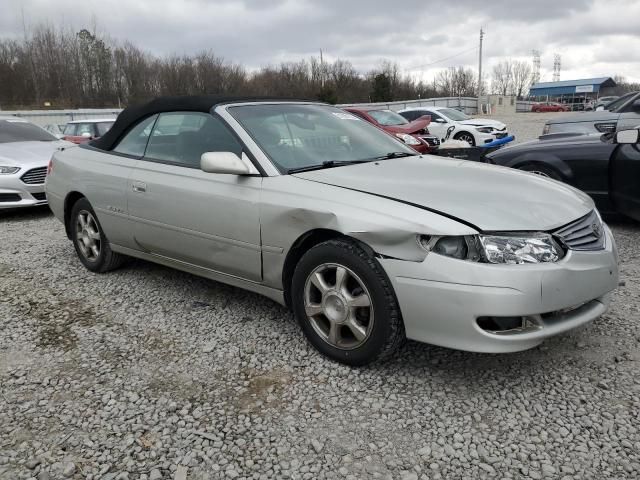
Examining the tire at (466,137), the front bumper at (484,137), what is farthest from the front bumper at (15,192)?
the tire at (466,137)

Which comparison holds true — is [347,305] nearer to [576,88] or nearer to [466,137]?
[466,137]

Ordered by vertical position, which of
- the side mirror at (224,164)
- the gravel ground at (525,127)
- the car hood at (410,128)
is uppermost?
the side mirror at (224,164)

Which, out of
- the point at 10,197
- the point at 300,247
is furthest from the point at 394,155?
the point at 10,197

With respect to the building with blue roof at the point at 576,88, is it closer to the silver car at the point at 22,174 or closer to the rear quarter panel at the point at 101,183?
the silver car at the point at 22,174

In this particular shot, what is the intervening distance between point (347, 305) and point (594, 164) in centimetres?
419

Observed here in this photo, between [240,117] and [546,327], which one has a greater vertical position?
[240,117]

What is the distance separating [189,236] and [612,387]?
2.64 m

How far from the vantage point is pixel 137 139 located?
165 inches

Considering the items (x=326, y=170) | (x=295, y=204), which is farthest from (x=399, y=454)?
(x=326, y=170)

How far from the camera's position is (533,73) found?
104 metres

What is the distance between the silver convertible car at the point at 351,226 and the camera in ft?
8.18

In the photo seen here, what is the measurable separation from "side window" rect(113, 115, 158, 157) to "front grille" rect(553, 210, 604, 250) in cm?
303

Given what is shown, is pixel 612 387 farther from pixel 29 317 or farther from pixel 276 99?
pixel 29 317

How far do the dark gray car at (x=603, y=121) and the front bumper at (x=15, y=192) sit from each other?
8457 millimetres
